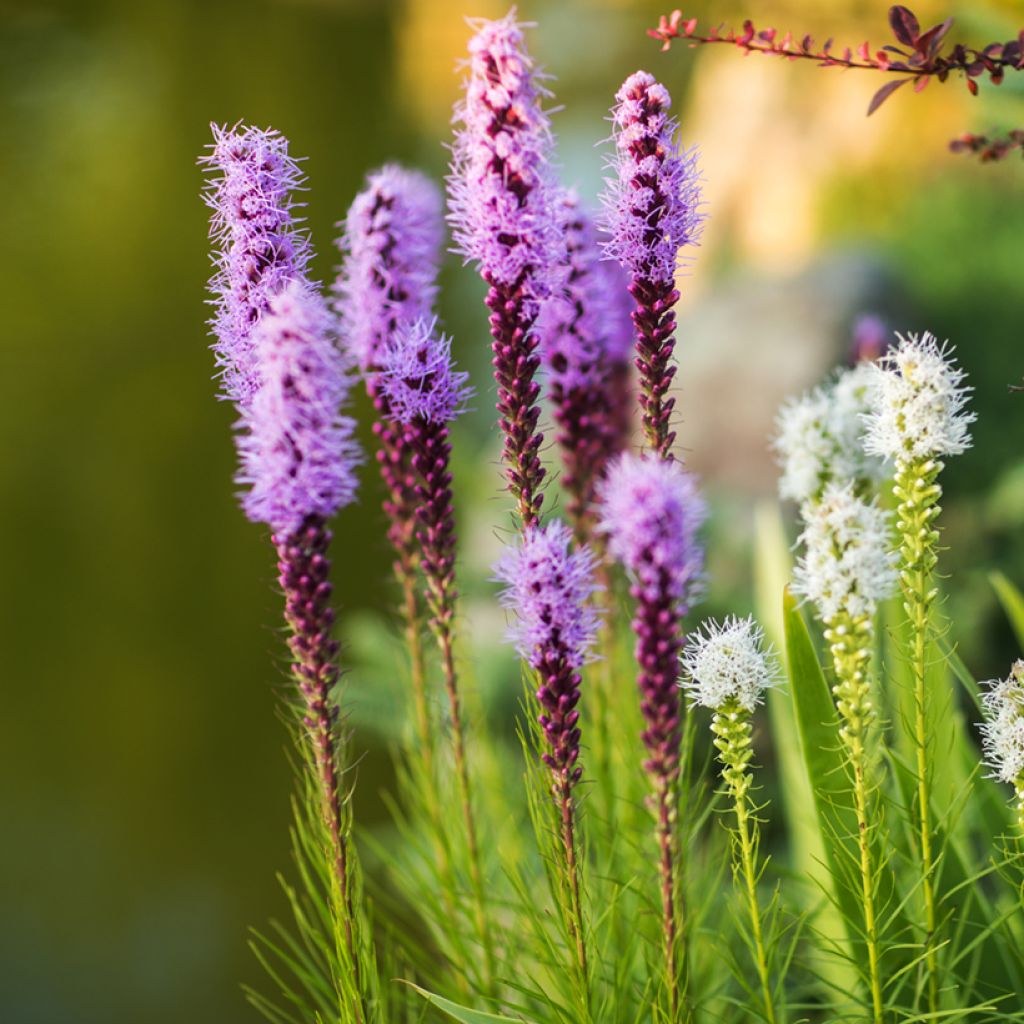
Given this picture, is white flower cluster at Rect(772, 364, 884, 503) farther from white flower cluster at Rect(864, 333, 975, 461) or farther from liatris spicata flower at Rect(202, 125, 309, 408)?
liatris spicata flower at Rect(202, 125, 309, 408)

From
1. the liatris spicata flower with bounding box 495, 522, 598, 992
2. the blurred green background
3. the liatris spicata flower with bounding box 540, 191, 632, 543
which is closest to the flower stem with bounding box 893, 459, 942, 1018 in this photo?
the liatris spicata flower with bounding box 495, 522, 598, 992

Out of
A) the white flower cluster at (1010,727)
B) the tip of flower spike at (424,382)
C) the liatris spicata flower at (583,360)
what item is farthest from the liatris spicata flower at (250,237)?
the white flower cluster at (1010,727)

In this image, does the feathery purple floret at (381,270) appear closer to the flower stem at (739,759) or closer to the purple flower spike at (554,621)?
the purple flower spike at (554,621)

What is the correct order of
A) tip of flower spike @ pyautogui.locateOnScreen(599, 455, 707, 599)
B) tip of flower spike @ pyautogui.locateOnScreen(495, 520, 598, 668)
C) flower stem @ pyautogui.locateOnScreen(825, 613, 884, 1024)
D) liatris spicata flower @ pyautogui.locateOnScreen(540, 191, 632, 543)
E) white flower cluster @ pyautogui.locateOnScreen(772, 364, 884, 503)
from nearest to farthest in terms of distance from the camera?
tip of flower spike @ pyautogui.locateOnScreen(599, 455, 707, 599)
tip of flower spike @ pyautogui.locateOnScreen(495, 520, 598, 668)
flower stem @ pyautogui.locateOnScreen(825, 613, 884, 1024)
white flower cluster @ pyautogui.locateOnScreen(772, 364, 884, 503)
liatris spicata flower @ pyautogui.locateOnScreen(540, 191, 632, 543)

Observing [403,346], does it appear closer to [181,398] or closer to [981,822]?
[981,822]

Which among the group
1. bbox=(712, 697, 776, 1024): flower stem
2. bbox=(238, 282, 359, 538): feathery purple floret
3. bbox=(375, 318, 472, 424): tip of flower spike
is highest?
bbox=(375, 318, 472, 424): tip of flower spike

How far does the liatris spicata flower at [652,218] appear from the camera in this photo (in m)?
1.49

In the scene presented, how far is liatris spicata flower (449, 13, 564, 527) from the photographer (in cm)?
142

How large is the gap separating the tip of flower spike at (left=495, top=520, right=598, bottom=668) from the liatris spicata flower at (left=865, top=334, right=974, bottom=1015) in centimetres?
47

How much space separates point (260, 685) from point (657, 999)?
7.46 meters

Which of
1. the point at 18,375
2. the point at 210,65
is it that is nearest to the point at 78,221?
the point at 18,375

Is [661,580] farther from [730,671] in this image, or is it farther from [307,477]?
[307,477]

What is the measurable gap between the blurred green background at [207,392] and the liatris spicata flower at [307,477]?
46.0 inches

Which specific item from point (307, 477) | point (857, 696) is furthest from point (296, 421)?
point (857, 696)
